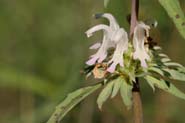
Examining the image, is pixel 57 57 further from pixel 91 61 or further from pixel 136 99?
pixel 136 99

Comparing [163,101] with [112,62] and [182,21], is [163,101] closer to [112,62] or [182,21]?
[112,62]

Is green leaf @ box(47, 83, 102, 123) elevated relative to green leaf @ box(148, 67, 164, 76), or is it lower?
elevated

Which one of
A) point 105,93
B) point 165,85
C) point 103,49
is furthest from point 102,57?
point 165,85

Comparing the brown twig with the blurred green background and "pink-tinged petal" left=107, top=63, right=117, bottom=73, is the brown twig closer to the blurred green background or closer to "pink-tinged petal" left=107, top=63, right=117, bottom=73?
"pink-tinged petal" left=107, top=63, right=117, bottom=73

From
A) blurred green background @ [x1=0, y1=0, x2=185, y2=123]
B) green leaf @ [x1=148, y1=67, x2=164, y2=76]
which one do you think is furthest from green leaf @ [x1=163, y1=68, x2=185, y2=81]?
blurred green background @ [x1=0, y1=0, x2=185, y2=123]

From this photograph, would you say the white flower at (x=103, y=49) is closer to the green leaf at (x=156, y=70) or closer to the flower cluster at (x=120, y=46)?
the flower cluster at (x=120, y=46)

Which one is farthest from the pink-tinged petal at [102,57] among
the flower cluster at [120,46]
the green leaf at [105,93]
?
the green leaf at [105,93]
